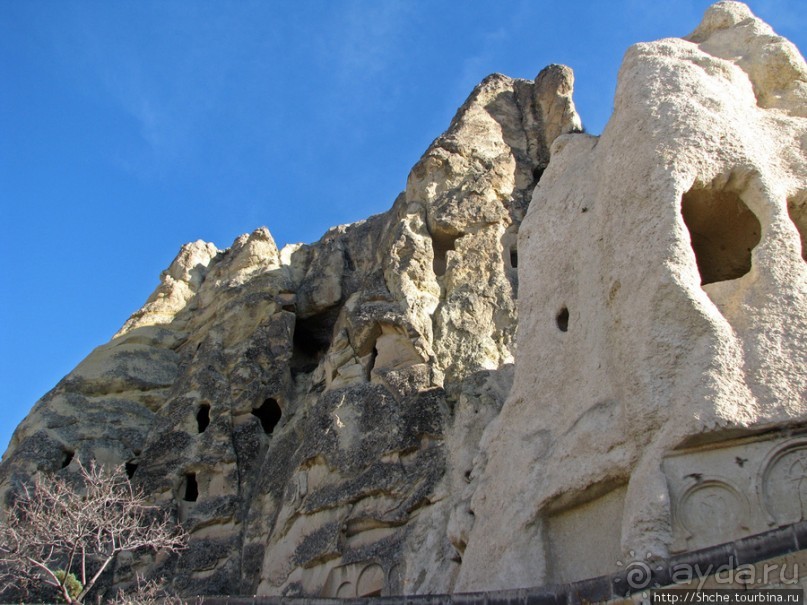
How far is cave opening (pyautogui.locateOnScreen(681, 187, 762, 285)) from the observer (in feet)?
35.5

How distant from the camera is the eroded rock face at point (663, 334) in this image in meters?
8.47

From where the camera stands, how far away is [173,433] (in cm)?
1905

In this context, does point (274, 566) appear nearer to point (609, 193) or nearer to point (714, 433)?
point (609, 193)

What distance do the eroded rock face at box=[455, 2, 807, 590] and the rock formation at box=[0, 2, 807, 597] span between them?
0.03 meters

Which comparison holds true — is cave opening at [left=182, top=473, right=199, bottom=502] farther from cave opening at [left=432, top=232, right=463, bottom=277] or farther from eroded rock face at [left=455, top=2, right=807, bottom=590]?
eroded rock face at [left=455, top=2, right=807, bottom=590]

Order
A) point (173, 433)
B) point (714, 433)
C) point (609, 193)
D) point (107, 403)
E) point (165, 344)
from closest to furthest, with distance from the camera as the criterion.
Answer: point (714, 433) → point (609, 193) → point (173, 433) → point (107, 403) → point (165, 344)

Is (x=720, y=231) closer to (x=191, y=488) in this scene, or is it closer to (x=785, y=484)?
(x=785, y=484)

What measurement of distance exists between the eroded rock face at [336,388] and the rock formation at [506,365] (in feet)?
0.17

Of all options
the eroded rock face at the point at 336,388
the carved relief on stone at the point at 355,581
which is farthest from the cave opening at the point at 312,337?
the carved relief on stone at the point at 355,581

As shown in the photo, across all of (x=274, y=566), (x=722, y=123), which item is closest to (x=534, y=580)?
(x=722, y=123)

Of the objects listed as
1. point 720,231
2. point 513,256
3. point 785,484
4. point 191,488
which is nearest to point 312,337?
point 191,488

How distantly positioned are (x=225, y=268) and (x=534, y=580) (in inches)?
619

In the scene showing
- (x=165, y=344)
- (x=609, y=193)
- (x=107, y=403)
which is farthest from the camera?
(x=165, y=344)

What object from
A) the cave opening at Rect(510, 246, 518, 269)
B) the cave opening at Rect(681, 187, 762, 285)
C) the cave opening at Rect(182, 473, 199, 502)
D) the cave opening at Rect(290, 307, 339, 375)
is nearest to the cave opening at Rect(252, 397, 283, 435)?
the cave opening at Rect(290, 307, 339, 375)
